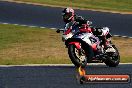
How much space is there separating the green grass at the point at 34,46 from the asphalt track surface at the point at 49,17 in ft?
4.62

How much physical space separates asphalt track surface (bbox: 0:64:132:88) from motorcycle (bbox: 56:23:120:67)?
8.0 inches

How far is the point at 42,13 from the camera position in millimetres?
27000

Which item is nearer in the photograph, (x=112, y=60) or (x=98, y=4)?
(x=112, y=60)

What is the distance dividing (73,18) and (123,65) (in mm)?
1834

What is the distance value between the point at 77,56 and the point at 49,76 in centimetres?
191

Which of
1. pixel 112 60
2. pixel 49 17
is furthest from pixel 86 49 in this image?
pixel 49 17

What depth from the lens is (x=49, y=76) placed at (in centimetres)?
1202

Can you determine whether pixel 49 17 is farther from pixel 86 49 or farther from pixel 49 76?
pixel 49 76

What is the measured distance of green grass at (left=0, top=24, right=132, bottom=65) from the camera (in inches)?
642

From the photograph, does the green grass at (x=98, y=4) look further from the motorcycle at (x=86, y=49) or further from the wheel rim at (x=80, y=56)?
the wheel rim at (x=80, y=56)

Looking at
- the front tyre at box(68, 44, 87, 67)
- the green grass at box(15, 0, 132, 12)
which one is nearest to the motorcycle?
the front tyre at box(68, 44, 87, 67)

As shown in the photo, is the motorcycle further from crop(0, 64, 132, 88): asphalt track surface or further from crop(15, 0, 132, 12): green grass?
crop(15, 0, 132, 12): green grass

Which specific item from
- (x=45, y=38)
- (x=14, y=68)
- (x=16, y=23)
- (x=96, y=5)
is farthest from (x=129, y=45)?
(x=96, y=5)

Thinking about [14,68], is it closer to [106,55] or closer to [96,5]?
[106,55]
